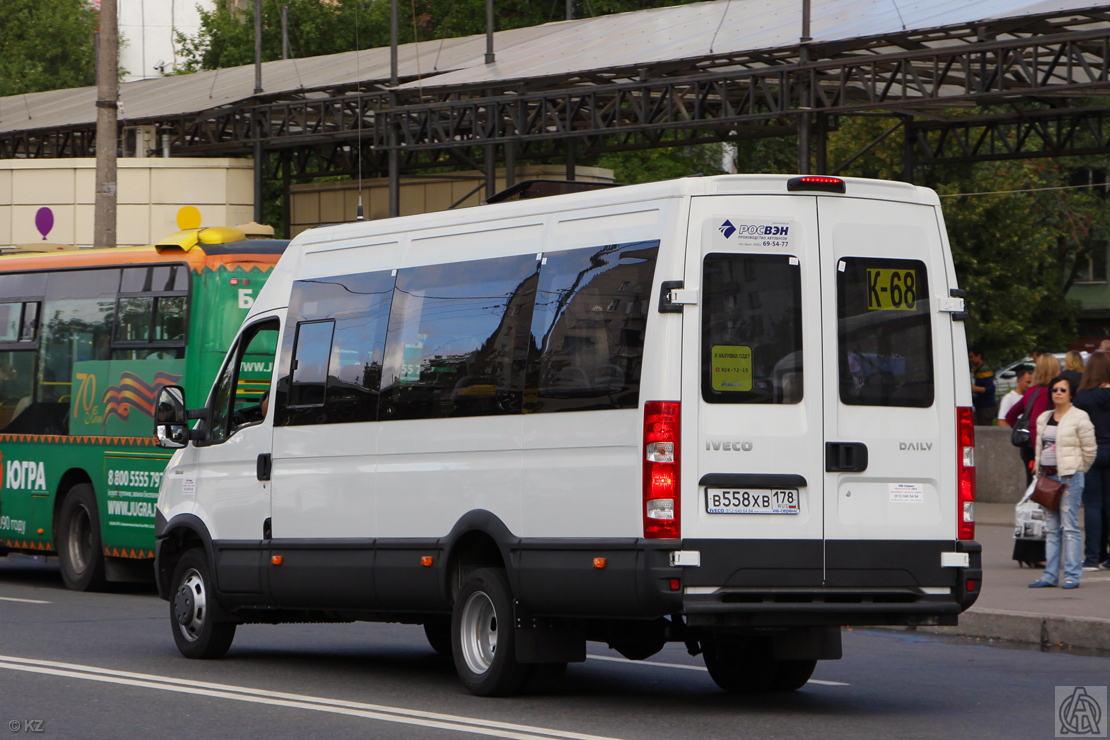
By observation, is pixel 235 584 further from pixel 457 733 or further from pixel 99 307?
pixel 99 307

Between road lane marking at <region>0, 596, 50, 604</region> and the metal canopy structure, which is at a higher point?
the metal canopy structure

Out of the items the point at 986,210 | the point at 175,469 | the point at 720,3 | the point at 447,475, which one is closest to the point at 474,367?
the point at 447,475

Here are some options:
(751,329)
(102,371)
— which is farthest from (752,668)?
(102,371)

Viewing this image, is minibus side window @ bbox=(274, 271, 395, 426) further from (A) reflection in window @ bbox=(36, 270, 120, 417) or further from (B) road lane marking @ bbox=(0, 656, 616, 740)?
(A) reflection in window @ bbox=(36, 270, 120, 417)

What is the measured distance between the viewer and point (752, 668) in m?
9.16

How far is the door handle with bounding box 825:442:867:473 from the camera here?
8.11m

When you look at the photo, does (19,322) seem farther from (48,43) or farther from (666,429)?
(48,43)

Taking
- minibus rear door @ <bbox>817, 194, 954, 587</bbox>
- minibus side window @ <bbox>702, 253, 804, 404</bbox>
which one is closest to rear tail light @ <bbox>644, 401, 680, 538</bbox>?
minibus side window @ <bbox>702, 253, 804, 404</bbox>

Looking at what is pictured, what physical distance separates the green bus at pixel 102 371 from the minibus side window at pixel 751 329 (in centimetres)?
832

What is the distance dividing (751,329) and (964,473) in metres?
1.38

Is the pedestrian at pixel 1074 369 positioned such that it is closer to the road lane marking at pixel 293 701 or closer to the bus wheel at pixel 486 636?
the bus wheel at pixel 486 636

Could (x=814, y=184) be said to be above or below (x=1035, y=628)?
above

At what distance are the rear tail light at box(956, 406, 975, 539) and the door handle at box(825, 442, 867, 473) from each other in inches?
22.6

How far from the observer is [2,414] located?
17.8 meters
